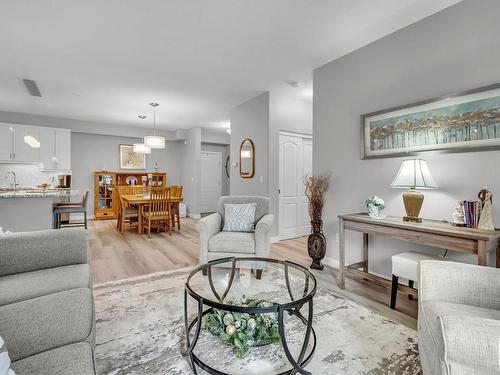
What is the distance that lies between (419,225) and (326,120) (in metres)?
1.80

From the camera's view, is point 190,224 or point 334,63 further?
point 190,224

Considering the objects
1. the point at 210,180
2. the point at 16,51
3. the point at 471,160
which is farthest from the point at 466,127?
the point at 210,180

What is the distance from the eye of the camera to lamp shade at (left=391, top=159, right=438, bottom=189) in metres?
2.19

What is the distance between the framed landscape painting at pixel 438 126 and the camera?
202 centimetres

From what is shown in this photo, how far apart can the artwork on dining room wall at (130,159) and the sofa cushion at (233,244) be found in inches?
223

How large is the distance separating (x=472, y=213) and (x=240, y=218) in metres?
2.14

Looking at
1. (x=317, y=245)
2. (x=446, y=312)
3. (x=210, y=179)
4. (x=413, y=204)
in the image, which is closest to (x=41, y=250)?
(x=446, y=312)

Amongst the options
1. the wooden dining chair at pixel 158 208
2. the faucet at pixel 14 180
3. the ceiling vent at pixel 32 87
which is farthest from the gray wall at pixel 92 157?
the wooden dining chair at pixel 158 208

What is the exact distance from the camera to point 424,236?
1.98 meters

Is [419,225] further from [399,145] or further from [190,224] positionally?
[190,224]

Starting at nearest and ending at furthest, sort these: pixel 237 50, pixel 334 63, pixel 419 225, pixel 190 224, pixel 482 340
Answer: pixel 482 340 → pixel 419 225 → pixel 237 50 → pixel 334 63 → pixel 190 224

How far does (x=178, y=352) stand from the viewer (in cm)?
161

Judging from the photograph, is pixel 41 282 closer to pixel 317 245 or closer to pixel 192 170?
pixel 317 245

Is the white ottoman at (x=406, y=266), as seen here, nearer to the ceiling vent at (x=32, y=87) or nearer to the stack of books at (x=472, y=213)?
the stack of books at (x=472, y=213)
